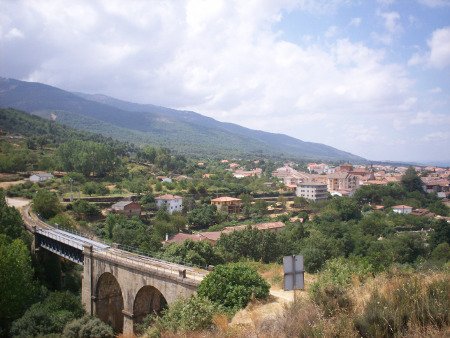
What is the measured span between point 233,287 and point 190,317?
8.18 feet

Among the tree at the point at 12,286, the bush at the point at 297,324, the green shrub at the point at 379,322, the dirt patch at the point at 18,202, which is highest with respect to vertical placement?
the green shrub at the point at 379,322

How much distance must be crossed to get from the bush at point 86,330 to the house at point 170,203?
35384 mm

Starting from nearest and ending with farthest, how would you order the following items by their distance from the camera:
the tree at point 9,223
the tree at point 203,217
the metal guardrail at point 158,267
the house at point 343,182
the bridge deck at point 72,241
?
the metal guardrail at point 158,267 < the bridge deck at point 72,241 < the tree at point 9,223 < the tree at point 203,217 < the house at point 343,182

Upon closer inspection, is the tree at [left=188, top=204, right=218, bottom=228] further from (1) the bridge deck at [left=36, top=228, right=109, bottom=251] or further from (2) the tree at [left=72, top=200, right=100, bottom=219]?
(1) the bridge deck at [left=36, top=228, right=109, bottom=251]

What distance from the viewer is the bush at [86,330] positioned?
57.2 ft

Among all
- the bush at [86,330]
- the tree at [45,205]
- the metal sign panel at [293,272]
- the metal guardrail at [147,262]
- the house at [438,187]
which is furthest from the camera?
the house at [438,187]

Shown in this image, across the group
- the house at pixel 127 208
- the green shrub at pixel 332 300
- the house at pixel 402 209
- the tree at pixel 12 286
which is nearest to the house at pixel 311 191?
the house at pixel 402 209

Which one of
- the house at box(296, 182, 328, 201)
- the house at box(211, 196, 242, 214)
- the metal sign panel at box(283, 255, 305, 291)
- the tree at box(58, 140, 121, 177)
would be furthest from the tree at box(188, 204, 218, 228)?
the metal sign panel at box(283, 255, 305, 291)

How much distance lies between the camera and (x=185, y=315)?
10.9 metres

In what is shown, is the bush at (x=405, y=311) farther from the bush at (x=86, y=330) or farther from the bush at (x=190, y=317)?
the bush at (x=86, y=330)

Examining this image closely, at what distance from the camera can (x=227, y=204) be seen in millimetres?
60906

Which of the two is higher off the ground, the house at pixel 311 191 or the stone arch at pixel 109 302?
the house at pixel 311 191

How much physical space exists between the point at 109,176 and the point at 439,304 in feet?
213

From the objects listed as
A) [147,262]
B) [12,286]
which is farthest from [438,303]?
[12,286]
